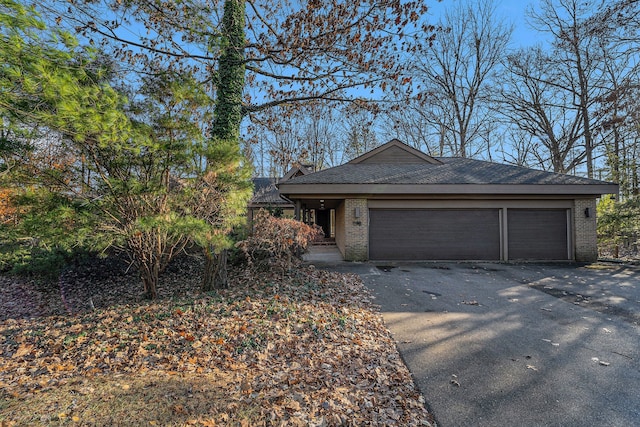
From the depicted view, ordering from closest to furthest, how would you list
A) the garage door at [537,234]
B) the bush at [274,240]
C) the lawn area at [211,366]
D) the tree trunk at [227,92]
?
the lawn area at [211,366] → the tree trunk at [227,92] → the bush at [274,240] → the garage door at [537,234]

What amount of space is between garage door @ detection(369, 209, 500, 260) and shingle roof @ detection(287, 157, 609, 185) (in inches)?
45.0

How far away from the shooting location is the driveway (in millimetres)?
2699

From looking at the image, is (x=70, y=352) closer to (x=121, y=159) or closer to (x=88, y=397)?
(x=88, y=397)

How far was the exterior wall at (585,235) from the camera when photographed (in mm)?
10430

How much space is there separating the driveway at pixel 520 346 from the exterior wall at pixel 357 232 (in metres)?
2.76

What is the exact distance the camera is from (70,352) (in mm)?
3672

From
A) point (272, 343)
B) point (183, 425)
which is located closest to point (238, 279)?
point (272, 343)

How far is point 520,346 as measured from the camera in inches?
156

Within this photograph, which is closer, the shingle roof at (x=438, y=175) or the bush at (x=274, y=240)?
the bush at (x=274, y=240)

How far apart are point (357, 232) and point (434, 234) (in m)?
2.85

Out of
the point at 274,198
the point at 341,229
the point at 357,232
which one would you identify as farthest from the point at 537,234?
the point at 274,198

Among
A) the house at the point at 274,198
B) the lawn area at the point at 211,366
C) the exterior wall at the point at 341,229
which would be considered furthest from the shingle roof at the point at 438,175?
the lawn area at the point at 211,366

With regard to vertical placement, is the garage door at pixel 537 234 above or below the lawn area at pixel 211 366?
above

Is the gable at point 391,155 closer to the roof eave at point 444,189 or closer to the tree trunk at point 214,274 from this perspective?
the roof eave at point 444,189
